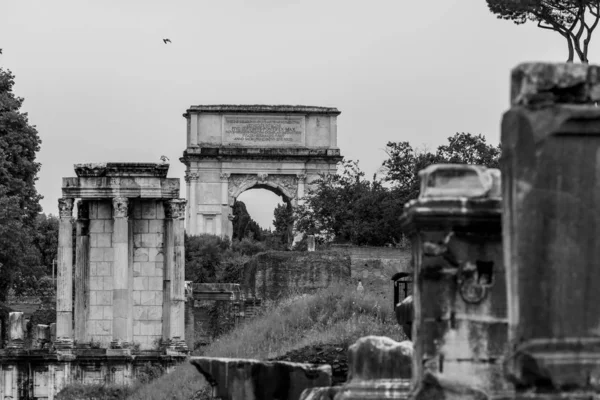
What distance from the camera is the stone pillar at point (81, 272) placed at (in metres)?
41.0

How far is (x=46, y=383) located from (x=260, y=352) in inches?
356

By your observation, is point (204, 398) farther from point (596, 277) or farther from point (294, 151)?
point (294, 151)

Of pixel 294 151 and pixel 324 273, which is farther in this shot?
pixel 294 151

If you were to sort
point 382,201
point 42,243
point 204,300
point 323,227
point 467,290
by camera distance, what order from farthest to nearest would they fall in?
point 42,243
point 323,227
point 382,201
point 204,300
point 467,290

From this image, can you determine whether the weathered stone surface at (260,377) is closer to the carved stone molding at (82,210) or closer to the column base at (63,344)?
the column base at (63,344)

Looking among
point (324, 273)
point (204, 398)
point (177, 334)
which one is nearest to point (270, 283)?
point (324, 273)

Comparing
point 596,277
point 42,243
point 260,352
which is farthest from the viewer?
point 42,243

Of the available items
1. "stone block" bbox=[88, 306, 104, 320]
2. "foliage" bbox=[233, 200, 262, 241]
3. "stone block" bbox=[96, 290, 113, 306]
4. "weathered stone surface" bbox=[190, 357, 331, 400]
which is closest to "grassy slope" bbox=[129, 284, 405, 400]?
"stone block" bbox=[96, 290, 113, 306]

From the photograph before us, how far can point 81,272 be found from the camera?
4106 centimetres

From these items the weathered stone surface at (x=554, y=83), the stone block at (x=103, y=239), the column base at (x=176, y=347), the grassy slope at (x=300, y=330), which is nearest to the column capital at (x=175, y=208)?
the stone block at (x=103, y=239)

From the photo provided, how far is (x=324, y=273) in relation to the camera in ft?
150

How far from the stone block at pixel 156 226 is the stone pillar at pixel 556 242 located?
3367 cm

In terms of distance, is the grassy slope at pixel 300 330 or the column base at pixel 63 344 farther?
the column base at pixel 63 344

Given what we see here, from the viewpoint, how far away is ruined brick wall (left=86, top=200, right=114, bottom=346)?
40.8 m
